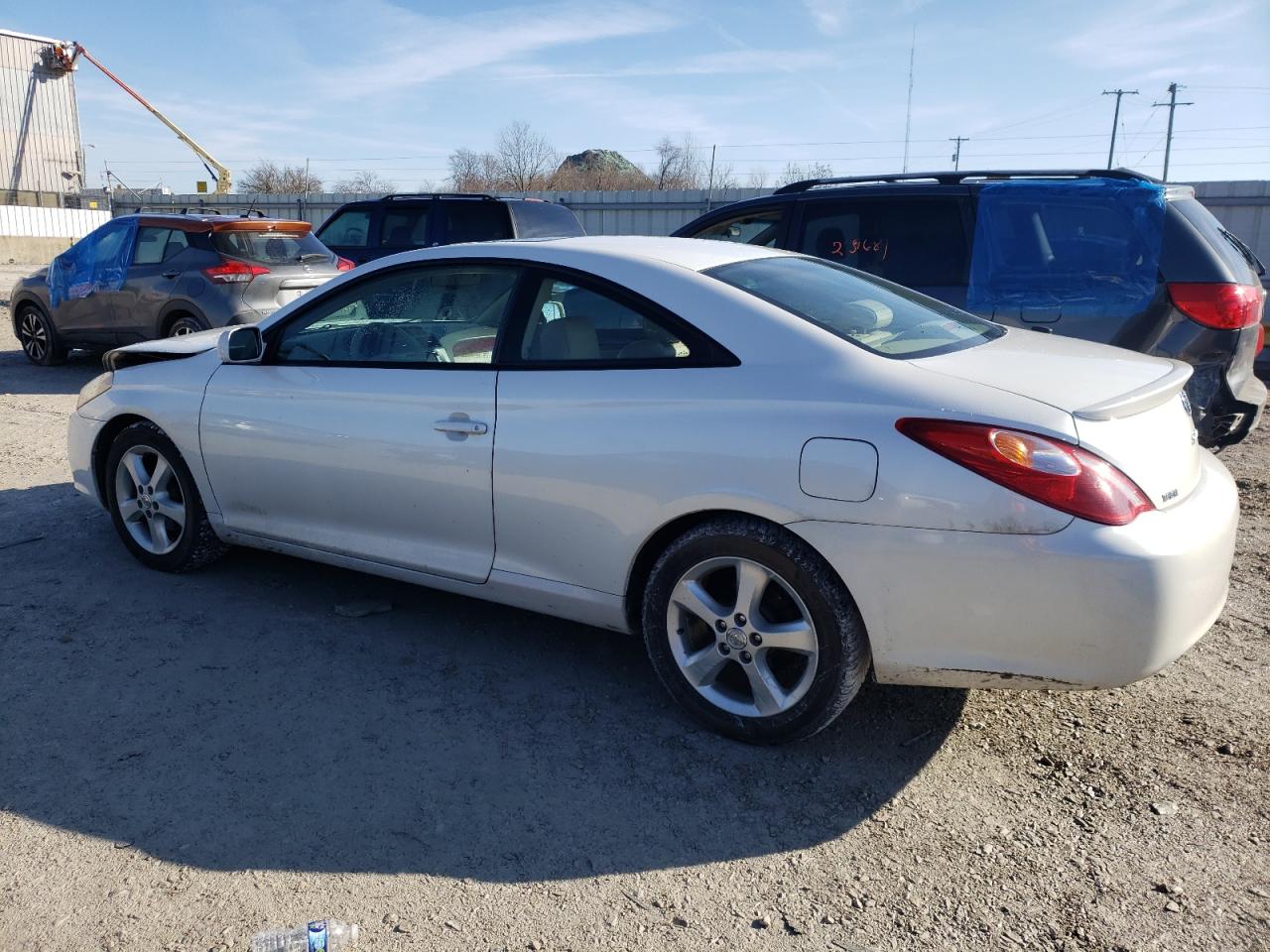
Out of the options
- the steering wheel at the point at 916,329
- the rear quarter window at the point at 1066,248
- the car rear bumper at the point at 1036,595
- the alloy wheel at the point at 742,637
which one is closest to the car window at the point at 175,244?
the rear quarter window at the point at 1066,248

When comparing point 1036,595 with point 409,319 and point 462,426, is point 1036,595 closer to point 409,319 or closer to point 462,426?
point 462,426

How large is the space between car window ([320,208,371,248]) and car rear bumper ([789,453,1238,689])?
10.9 m

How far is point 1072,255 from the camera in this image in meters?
6.11

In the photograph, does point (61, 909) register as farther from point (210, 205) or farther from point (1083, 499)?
point (210, 205)

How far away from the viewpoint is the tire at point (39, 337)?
448 inches

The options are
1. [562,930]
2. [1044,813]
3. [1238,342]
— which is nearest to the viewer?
[562,930]

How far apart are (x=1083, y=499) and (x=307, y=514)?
298 centimetres

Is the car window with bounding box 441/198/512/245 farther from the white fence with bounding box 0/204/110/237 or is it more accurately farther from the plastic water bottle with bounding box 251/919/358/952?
the white fence with bounding box 0/204/110/237

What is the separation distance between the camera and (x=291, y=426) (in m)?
4.30

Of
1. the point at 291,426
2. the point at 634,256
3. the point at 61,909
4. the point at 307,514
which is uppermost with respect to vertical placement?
the point at 634,256

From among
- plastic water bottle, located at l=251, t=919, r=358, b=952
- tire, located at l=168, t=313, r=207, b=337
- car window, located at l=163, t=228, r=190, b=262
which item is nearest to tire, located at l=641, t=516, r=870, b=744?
plastic water bottle, located at l=251, t=919, r=358, b=952

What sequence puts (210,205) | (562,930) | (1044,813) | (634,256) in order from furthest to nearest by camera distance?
(210,205) → (634,256) → (1044,813) → (562,930)

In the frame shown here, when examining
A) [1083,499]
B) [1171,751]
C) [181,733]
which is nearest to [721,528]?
[1083,499]

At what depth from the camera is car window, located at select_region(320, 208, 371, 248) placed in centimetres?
1287
